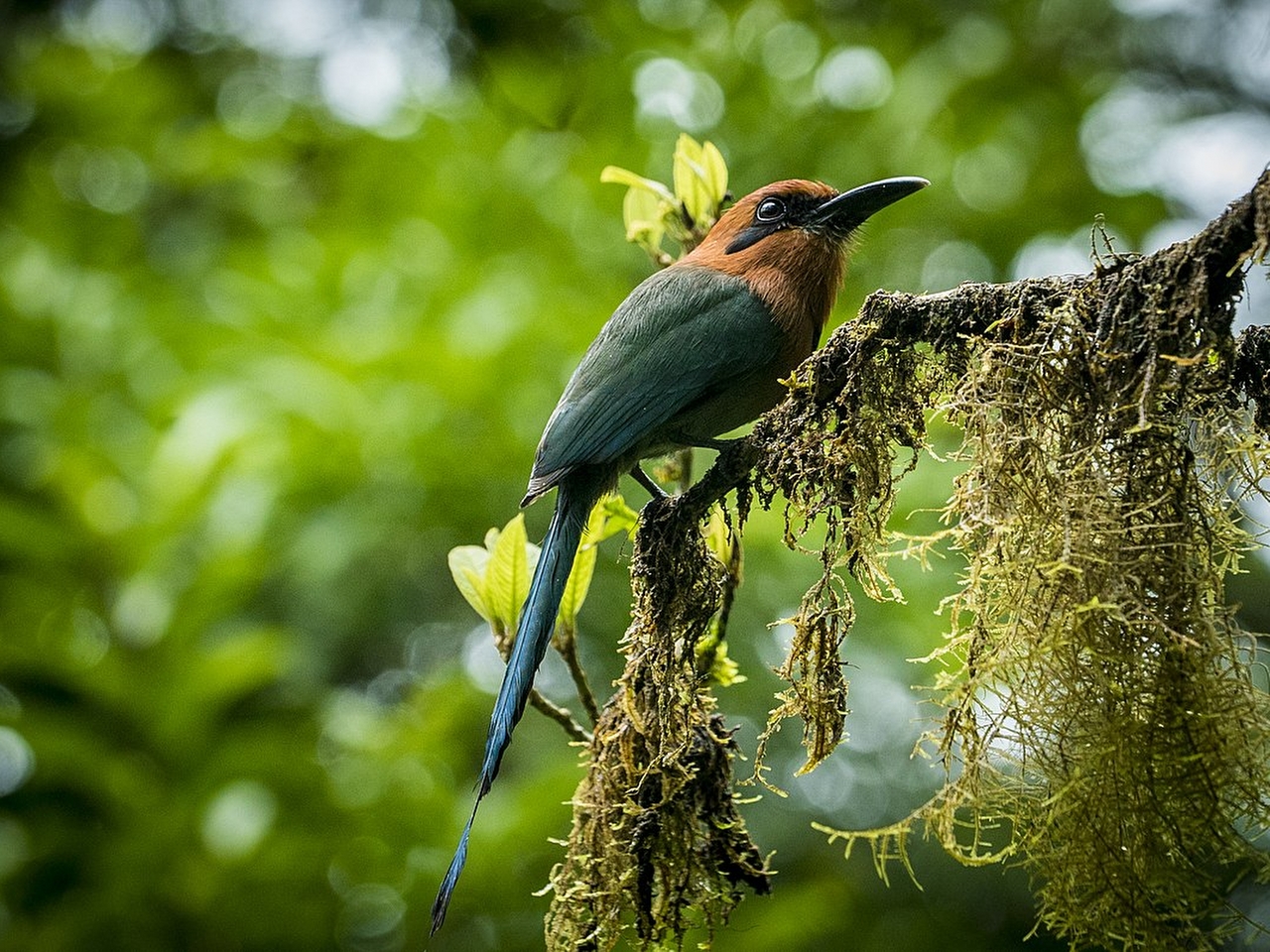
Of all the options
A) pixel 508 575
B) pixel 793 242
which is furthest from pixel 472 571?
pixel 793 242

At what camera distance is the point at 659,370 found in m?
2.75

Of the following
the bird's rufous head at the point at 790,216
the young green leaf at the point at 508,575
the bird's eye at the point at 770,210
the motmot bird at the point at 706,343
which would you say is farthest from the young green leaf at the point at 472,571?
the bird's eye at the point at 770,210

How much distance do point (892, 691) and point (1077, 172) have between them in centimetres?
232

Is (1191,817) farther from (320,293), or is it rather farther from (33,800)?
(320,293)

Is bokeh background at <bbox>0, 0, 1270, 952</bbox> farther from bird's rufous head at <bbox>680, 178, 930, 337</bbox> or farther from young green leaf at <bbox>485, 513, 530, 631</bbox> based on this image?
young green leaf at <bbox>485, 513, 530, 631</bbox>

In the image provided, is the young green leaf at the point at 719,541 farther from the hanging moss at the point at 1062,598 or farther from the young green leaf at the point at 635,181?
the young green leaf at the point at 635,181

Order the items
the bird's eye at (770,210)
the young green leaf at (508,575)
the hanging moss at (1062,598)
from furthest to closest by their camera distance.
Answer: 1. the bird's eye at (770,210)
2. the young green leaf at (508,575)
3. the hanging moss at (1062,598)

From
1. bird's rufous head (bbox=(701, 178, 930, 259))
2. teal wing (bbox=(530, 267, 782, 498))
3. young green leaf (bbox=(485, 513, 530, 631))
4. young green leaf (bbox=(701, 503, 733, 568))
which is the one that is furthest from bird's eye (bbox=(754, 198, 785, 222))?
young green leaf (bbox=(485, 513, 530, 631))

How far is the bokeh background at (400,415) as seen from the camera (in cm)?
302

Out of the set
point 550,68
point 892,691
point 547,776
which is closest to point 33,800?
point 547,776

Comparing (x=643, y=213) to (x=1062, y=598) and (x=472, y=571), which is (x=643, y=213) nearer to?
(x=472, y=571)

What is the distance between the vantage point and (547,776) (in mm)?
3137

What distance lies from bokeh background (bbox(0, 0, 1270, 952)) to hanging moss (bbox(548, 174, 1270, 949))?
38.7 inches

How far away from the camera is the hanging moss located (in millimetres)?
1696
